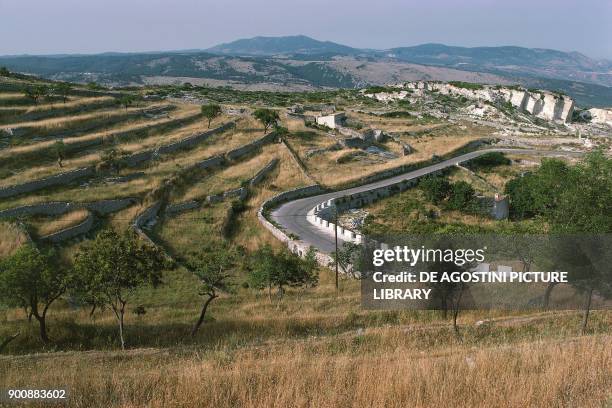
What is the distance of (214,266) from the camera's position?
822 inches

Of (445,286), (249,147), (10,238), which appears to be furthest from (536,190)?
(10,238)

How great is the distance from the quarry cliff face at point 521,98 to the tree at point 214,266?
105558 mm

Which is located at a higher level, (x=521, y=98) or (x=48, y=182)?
(x=521, y=98)

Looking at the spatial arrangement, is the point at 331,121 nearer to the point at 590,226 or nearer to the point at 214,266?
the point at 214,266

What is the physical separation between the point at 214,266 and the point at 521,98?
139 metres

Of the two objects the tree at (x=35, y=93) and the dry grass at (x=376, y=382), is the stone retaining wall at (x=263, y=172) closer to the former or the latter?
the tree at (x=35, y=93)

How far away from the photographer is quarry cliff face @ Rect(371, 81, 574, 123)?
13175 cm

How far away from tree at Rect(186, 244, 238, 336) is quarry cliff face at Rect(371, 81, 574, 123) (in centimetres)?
10556

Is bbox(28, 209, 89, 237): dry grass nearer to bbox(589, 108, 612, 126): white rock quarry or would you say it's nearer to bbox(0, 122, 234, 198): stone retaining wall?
bbox(0, 122, 234, 198): stone retaining wall

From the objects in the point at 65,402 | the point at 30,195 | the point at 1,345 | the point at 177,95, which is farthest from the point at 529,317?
the point at 177,95

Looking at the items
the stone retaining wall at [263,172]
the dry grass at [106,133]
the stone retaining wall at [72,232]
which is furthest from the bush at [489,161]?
the stone retaining wall at [72,232]

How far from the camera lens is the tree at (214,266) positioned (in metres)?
21.6

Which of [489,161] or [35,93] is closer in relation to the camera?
[35,93]

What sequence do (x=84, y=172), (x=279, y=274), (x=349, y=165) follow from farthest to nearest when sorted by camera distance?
(x=349, y=165) → (x=84, y=172) → (x=279, y=274)
